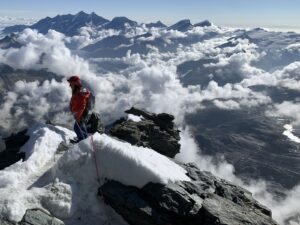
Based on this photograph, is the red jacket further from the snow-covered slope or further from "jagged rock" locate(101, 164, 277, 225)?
"jagged rock" locate(101, 164, 277, 225)

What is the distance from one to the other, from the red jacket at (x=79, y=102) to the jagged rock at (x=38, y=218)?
11.0 metres

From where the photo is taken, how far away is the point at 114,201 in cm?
2234

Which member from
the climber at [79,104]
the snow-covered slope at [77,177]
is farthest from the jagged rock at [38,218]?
the climber at [79,104]

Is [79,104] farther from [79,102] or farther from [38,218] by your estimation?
[38,218]

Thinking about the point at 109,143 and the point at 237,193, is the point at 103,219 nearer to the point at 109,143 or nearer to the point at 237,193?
the point at 109,143

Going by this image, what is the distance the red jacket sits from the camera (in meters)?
30.4

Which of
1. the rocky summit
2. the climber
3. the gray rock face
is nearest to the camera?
the gray rock face

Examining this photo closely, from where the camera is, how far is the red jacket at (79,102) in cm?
3039

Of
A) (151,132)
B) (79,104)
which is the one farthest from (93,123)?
(151,132)

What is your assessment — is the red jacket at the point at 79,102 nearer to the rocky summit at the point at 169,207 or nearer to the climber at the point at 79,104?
the climber at the point at 79,104

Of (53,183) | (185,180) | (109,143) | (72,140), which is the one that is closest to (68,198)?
(53,183)

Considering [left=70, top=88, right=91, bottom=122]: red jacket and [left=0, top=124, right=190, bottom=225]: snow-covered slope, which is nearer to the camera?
[left=0, top=124, right=190, bottom=225]: snow-covered slope

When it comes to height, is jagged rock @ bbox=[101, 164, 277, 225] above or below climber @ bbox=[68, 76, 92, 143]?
below

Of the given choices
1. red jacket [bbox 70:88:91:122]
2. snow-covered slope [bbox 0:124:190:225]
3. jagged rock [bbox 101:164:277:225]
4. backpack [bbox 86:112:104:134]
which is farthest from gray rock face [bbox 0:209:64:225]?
backpack [bbox 86:112:104:134]
